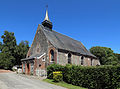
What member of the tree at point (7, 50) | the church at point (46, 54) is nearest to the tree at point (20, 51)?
the tree at point (7, 50)

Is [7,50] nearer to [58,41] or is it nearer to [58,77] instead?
[58,41]

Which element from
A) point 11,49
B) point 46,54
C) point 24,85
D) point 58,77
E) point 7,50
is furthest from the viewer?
point 11,49

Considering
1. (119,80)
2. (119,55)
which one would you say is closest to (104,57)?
(119,55)

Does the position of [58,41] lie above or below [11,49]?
above

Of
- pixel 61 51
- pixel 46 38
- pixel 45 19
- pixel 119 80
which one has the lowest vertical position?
pixel 119 80

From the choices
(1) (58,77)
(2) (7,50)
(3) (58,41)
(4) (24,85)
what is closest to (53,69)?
(1) (58,77)

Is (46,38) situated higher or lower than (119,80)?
higher

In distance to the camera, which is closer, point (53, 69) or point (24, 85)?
point (24, 85)

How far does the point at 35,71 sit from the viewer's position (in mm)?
17500

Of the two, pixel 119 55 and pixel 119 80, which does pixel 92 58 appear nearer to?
pixel 119 80

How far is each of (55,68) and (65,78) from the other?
7.38ft

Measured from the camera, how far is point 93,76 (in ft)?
33.4

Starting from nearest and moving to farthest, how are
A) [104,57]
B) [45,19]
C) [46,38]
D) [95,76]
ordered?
[95,76] < [46,38] < [45,19] < [104,57]

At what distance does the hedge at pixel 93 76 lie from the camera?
28.6 feet
